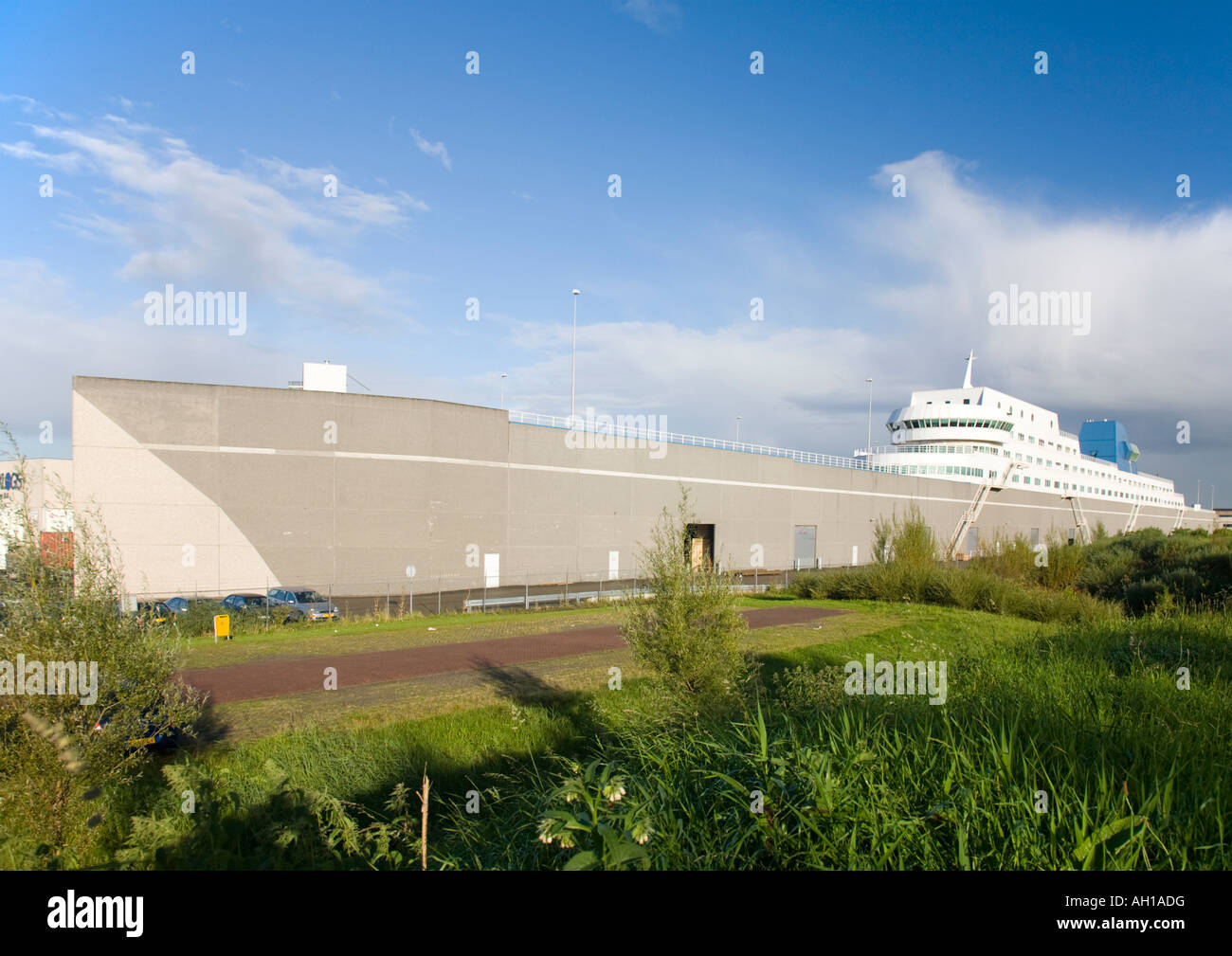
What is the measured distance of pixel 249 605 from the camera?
83.9ft

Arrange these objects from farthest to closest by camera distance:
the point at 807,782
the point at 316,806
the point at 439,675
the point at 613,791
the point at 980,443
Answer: the point at 980,443, the point at 439,675, the point at 316,806, the point at 807,782, the point at 613,791

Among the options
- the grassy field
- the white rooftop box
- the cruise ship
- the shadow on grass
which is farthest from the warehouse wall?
the cruise ship

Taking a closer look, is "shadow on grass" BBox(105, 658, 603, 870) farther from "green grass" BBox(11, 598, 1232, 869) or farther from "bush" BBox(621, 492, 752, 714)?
"bush" BBox(621, 492, 752, 714)

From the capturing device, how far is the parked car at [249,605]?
22.7 m

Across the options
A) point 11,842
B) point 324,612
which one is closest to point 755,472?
point 324,612

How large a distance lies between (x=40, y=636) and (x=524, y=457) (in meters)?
31.5

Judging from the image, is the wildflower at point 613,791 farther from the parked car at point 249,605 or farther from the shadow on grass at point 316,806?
the parked car at point 249,605

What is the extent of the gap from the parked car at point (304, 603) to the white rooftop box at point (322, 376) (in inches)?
448

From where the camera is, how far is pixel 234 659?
1535cm

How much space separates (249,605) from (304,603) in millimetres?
1908

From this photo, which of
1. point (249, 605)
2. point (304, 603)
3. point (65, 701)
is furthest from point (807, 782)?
point (249, 605)

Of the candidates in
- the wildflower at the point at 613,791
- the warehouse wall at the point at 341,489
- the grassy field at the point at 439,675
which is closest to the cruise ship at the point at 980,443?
the warehouse wall at the point at 341,489

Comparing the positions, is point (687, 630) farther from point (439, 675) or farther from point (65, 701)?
point (439, 675)

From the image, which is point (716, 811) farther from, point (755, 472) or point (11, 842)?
point (755, 472)
